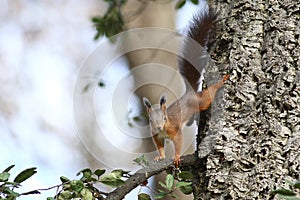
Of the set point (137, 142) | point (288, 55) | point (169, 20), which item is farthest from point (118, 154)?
point (288, 55)

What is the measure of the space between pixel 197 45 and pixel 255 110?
25 cm

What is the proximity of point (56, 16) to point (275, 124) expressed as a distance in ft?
12.6

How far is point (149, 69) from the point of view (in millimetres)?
2590

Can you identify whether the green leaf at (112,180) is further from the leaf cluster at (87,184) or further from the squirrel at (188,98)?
the squirrel at (188,98)

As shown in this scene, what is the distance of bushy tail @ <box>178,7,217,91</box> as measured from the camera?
1.27 m

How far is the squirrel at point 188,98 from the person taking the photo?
123 cm

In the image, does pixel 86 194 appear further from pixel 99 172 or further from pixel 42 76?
pixel 42 76

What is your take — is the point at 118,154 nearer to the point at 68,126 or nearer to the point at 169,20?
the point at 169,20

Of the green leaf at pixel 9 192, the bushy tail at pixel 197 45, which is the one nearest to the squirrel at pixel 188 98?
the bushy tail at pixel 197 45

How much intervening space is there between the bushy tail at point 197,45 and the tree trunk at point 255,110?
66 millimetres

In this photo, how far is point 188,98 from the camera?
1.33 meters

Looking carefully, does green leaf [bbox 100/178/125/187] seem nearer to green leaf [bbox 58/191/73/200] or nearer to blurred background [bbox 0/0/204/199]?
green leaf [bbox 58/191/73/200]

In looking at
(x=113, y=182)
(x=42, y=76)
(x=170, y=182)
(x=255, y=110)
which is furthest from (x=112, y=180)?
(x=42, y=76)

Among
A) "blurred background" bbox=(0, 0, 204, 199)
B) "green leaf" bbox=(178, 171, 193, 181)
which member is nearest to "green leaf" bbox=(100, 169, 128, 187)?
"green leaf" bbox=(178, 171, 193, 181)
